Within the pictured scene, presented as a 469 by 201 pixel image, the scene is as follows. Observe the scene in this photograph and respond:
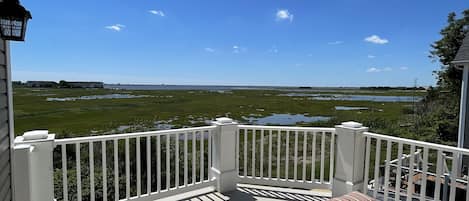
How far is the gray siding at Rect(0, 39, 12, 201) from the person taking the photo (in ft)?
5.20

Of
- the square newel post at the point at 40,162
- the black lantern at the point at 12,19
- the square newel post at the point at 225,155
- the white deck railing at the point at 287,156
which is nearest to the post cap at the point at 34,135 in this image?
the square newel post at the point at 40,162

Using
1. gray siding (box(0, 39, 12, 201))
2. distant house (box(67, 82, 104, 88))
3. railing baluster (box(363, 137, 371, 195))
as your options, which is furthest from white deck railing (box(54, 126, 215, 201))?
distant house (box(67, 82, 104, 88))

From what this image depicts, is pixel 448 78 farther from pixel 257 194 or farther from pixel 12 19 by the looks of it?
pixel 12 19

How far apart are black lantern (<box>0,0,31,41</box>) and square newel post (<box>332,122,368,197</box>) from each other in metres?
3.03

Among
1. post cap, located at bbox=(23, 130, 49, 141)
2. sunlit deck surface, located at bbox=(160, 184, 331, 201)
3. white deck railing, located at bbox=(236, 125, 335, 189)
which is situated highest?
post cap, located at bbox=(23, 130, 49, 141)

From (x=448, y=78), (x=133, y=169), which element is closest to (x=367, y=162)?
(x=133, y=169)

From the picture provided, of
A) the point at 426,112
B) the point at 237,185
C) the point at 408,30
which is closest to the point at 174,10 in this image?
the point at 237,185

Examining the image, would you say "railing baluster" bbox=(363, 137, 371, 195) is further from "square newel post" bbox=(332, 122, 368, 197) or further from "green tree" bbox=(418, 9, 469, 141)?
"green tree" bbox=(418, 9, 469, 141)

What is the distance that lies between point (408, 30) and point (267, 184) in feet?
37.1

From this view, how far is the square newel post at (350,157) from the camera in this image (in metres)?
3.07

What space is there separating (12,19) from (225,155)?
254 cm

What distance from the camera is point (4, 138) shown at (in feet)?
5.49

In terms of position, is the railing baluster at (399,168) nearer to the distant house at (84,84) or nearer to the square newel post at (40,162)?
the square newel post at (40,162)

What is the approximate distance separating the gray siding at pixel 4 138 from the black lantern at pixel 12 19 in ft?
0.39
